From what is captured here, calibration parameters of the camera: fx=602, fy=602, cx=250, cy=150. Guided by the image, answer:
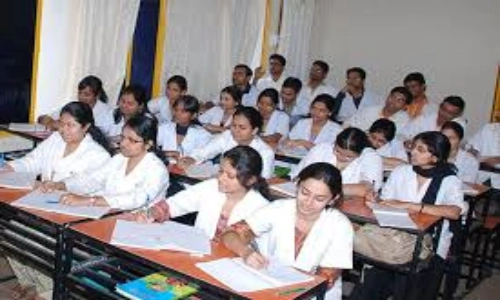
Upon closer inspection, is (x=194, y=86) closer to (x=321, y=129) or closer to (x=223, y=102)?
(x=223, y=102)

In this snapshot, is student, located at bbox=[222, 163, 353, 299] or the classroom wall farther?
the classroom wall

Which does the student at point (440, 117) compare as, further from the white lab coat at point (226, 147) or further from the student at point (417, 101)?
the white lab coat at point (226, 147)

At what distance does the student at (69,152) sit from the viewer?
131 inches

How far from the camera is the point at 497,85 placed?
23.9 ft

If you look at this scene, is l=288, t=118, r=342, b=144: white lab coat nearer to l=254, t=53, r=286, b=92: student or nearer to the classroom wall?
l=254, t=53, r=286, b=92: student

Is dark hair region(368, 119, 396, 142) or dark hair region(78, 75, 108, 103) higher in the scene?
dark hair region(78, 75, 108, 103)

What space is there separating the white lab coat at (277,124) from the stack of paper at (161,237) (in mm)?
3151

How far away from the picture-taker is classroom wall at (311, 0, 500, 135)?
290 inches

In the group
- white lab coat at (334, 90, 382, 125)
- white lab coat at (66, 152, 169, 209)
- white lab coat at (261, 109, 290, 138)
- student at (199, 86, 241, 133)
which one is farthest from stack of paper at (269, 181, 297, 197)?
white lab coat at (334, 90, 382, 125)

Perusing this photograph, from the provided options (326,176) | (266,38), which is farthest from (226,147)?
(266,38)

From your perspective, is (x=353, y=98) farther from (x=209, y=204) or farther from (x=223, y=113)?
(x=209, y=204)

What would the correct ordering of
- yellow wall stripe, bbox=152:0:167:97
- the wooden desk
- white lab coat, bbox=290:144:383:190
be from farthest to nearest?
yellow wall stripe, bbox=152:0:167:97, white lab coat, bbox=290:144:383:190, the wooden desk

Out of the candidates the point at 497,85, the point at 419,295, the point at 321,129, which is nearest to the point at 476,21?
the point at 497,85

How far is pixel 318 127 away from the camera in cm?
528
